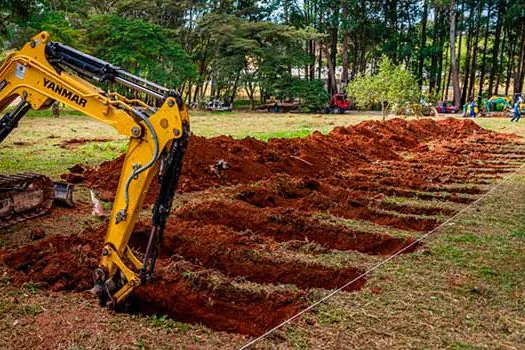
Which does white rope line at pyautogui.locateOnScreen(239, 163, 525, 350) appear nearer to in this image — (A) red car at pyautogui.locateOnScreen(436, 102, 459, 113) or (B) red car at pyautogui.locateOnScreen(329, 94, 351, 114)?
(A) red car at pyautogui.locateOnScreen(436, 102, 459, 113)

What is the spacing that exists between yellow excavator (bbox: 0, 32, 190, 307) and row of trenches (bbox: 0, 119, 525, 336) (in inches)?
19.8

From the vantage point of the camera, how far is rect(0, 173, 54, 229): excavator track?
260 inches

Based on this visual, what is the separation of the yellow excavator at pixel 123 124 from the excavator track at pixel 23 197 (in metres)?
2.43

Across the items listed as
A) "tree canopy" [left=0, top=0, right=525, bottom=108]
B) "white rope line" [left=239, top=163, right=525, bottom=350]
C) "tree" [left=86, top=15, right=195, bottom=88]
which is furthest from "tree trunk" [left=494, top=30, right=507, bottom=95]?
"white rope line" [left=239, top=163, right=525, bottom=350]

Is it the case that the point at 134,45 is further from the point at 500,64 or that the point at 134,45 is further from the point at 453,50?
the point at 500,64

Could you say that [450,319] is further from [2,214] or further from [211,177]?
[211,177]

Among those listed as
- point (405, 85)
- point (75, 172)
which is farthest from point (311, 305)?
point (405, 85)

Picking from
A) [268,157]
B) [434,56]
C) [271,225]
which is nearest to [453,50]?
[434,56]

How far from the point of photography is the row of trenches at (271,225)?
468 centimetres

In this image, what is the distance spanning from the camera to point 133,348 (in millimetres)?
3699

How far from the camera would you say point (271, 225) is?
702cm

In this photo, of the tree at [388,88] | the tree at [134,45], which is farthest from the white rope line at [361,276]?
the tree at [134,45]

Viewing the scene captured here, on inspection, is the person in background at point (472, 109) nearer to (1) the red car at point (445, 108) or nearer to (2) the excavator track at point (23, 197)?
(1) the red car at point (445, 108)

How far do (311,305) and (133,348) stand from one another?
61.0 inches
